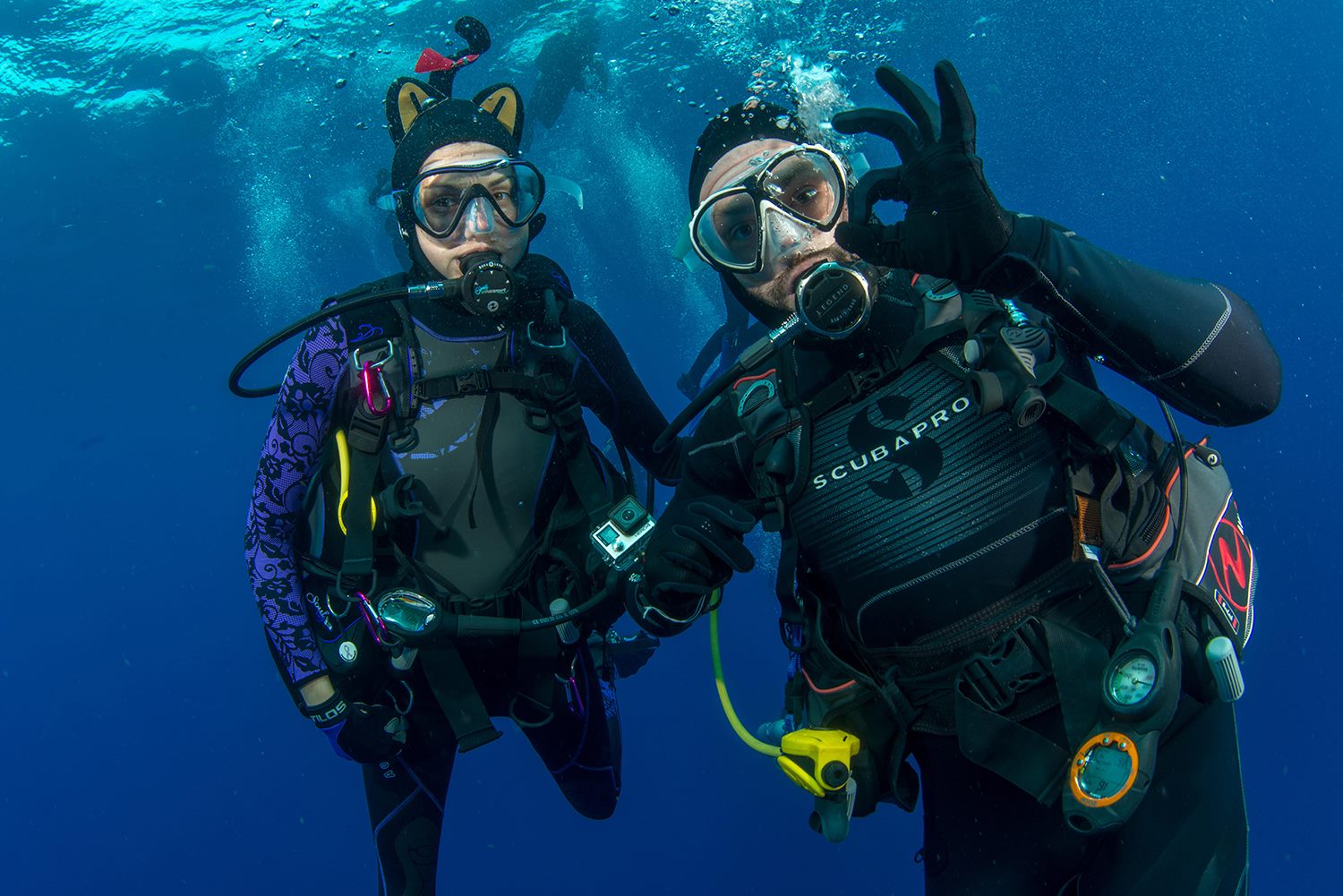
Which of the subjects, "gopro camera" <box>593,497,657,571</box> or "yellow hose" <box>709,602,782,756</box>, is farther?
"gopro camera" <box>593,497,657,571</box>

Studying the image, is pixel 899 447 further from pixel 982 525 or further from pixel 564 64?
pixel 564 64

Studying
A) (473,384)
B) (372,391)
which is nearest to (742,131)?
(473,384)

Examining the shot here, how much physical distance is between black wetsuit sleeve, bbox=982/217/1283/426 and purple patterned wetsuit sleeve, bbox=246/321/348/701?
2.82 meters

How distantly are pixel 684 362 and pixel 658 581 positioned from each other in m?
70.8

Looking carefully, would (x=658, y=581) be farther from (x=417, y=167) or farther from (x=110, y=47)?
(x=110, y=47)

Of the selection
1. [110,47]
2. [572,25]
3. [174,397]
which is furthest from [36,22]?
[174,397]

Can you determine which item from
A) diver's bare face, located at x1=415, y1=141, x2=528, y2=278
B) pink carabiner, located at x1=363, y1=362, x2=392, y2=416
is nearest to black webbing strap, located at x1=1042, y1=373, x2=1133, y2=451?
diver's bare face, located at x1=415, y1=141, x2=528, y2=278

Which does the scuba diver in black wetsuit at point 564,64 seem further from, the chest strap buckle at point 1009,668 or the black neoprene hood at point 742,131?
the chest strap buckle at point 1009,668

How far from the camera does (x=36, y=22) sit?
1553cm

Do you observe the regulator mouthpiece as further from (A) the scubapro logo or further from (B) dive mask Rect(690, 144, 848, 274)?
(B) dive mask Rect(690, 144, 848, 274)

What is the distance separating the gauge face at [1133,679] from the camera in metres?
1.70

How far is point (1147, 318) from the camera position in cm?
183

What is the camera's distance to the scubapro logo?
2180 mm

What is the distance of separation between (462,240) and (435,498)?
1209 millimetres
